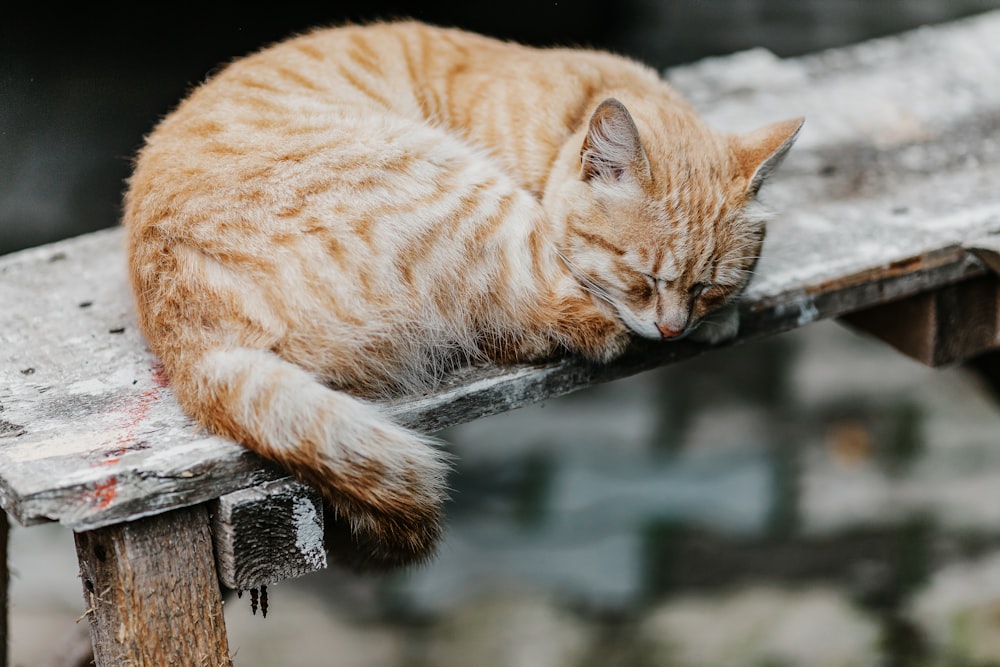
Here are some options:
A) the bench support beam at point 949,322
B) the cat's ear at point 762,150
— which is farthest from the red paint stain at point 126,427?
the bench support beam at point 949,322

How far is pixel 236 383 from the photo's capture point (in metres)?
1.68

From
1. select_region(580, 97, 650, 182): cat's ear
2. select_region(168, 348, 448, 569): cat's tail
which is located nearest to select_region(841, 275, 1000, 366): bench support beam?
select_region(580, 97, 650, 182): cat's ear

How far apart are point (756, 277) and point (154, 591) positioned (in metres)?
1.52

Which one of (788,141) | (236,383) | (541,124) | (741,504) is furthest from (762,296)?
(741,504)

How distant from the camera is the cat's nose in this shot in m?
1.97

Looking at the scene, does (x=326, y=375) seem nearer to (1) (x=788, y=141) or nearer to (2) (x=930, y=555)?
(1) (x=788, y=141)

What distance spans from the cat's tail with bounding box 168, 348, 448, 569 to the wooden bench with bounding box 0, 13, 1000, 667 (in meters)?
0.06

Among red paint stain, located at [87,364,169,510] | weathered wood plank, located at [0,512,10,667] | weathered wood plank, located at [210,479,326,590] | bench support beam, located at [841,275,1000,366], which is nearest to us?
red paint stain, located at [87,364,169,510]

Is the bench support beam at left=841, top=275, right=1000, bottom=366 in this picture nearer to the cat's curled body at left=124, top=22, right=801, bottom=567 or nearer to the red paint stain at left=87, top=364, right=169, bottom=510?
the cat's curled body at left=124, top=22, right=801, bottom=567

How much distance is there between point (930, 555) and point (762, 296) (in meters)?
2.46

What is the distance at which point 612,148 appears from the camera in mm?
1956

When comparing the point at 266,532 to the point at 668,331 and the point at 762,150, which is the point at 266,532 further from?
the point at 762,150

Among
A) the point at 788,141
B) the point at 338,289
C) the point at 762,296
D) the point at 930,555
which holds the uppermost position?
the point at 788,141

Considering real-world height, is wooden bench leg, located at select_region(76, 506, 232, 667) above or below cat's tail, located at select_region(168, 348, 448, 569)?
below
